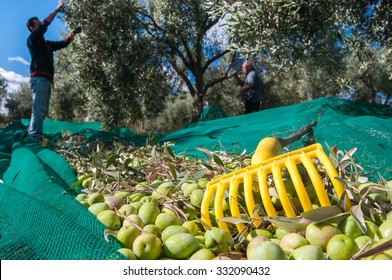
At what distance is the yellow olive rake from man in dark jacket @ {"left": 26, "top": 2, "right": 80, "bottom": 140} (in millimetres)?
5884

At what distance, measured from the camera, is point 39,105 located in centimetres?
671

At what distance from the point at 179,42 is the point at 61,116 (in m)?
12.9

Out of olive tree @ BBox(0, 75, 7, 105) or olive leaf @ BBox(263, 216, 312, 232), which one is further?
olive tree @ BBox(0, 75, 7, 105)

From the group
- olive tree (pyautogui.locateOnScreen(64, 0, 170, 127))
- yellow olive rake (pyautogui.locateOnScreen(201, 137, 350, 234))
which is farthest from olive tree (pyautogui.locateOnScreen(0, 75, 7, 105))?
yellow olive rake (pyautogui.locateOnScreen(201, 137, 350, 234))

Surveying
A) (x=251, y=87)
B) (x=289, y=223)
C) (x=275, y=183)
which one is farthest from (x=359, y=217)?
(x=251, y=87)

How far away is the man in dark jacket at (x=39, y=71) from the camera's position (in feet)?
21.8

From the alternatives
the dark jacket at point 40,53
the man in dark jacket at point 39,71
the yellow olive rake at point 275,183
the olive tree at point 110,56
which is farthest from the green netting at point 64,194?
the olive tree at point 110,56

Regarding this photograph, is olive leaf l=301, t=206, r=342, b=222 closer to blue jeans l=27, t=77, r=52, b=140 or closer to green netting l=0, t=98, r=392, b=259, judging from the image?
green netting l=0, t=98, r=392, b=259

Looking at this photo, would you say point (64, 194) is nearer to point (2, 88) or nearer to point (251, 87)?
point (251, 87)

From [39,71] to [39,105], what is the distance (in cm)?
75

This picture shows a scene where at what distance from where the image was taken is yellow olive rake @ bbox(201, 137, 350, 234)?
57.1 inches

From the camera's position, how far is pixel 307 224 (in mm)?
1322

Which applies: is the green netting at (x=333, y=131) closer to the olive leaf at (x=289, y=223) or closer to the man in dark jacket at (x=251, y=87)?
the olive leaf at (x=289, y=223)

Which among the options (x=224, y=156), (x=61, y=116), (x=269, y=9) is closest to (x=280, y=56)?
(x=269, y=9)
